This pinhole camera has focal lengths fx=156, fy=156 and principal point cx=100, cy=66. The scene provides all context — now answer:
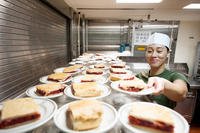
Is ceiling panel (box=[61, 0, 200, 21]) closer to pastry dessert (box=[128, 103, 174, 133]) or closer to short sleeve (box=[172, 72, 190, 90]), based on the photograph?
short sleeve (box=[172, 72, 190, 90])

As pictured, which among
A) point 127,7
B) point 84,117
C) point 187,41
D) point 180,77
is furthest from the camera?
point 187,41

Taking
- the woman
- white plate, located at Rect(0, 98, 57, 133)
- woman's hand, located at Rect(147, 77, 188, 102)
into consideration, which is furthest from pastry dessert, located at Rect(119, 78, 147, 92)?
white plate, located at Rect(0, 98, 57, 133)

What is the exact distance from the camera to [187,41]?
5.63 m

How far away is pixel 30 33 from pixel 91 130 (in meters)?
1.19

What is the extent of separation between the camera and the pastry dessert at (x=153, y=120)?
640mm

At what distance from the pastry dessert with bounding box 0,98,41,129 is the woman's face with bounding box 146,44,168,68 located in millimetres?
1122

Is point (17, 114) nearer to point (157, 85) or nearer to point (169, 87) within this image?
point (157, 85)

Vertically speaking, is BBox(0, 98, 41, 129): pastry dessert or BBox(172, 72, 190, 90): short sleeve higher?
BBox(172, 72, 190, 90): short sleeve

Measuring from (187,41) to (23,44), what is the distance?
19.0 ft

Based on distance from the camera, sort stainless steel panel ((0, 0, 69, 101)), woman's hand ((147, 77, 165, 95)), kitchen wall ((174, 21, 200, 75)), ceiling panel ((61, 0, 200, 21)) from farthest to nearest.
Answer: kitchen wall ((174, 21, 200, 75)) → ceiling panel ((61, 0, 200, 21)) → stainless steel panel ((0, 0, 69, 101)) → woman's hand ((147, 77, 165, 95))

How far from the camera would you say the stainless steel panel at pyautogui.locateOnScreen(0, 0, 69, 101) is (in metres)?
1.10

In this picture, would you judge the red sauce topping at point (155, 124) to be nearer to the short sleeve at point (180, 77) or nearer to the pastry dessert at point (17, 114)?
the pastry dessert at point (17, 114)

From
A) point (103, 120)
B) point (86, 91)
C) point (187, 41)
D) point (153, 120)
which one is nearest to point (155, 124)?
point (153, 120)

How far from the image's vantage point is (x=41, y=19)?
174cm
